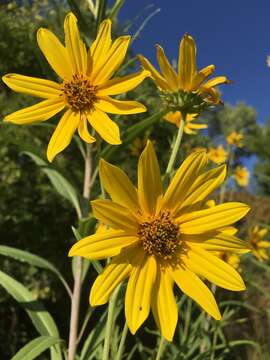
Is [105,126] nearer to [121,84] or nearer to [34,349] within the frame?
[121,84]

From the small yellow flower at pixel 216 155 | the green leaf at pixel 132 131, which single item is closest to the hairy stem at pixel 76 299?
the green leaf at pixel 132 131

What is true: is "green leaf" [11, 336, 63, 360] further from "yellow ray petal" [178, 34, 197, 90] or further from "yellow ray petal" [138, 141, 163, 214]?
"yellow ray petal" [178, 34, 197, 90]

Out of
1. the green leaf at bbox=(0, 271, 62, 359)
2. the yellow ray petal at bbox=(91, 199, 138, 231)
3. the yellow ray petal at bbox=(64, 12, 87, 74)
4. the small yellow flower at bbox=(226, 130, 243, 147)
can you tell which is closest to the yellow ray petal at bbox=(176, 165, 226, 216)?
the yellow ray petal at bbox=(91, 199, 138, 231)

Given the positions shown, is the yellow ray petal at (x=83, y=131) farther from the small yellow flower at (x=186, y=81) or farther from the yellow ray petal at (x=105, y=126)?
the small yellow flower at (x=186, y=81)

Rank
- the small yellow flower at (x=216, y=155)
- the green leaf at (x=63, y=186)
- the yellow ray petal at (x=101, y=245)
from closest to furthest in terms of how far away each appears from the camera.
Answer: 1. the yellow ray petal at (x=101, y=245)
2. the green leaf at (x=63, y=186)
3. the small yellow flower at (x=216, y=155)

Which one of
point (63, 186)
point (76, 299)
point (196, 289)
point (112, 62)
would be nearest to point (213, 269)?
point (196, 289)

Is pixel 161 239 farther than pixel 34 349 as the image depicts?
No
